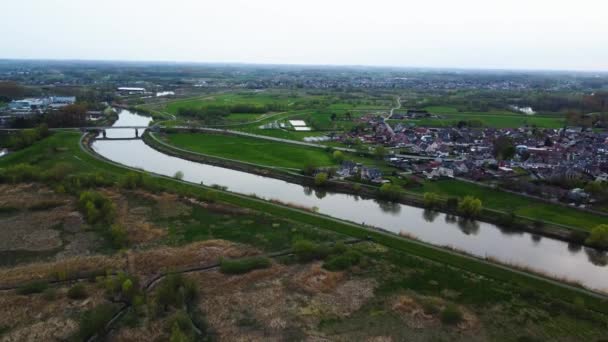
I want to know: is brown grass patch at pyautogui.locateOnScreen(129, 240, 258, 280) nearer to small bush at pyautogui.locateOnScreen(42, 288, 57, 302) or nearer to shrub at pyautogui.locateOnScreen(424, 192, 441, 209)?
small bush at pyautogui.locateOnScreen(42, 288, 57, 302)

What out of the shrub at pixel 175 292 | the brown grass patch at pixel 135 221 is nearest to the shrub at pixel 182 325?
the shrub at pixel 175 292

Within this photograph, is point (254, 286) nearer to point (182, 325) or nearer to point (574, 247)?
point (182, 325)

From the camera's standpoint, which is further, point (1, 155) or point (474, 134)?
point (474, 134)

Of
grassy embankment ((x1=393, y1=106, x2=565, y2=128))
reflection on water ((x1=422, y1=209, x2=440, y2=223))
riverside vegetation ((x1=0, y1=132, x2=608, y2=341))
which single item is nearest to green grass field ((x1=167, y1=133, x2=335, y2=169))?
reflection on water ((x1=422, y1=209, x2=440, y2=223))

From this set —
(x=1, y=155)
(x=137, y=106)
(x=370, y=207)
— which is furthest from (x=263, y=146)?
(x=137, y=106)

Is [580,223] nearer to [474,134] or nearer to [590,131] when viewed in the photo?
[474,134]

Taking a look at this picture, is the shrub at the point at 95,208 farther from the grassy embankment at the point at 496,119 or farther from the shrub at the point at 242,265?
the grassy embankment at the point at 496,119
